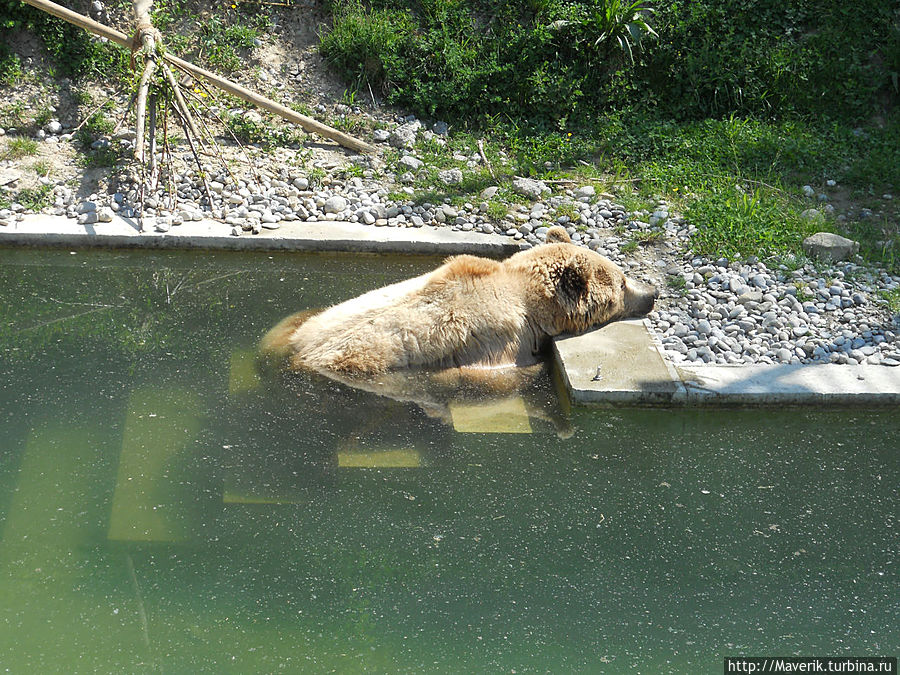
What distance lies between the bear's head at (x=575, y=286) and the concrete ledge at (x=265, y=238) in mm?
1373

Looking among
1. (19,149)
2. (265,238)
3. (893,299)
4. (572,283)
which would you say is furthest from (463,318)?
(19,149)

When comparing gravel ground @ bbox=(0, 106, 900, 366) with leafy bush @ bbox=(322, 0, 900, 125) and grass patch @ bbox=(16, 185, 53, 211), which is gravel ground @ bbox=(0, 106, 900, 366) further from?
leafy bush @ bbox=(322, 0, 900, 125)

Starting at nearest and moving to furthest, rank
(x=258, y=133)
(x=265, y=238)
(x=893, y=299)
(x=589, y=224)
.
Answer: (x=893, y=299), (x=265, y=238), (x=589, y=224), (x=258, y=133)

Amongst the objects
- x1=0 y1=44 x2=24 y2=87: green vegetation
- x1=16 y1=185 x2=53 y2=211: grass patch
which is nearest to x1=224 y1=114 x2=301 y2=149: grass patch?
x1=16 y1=185 x2=53 y2=211: grass patch

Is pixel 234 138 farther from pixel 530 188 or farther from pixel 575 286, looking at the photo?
pixel 575 286

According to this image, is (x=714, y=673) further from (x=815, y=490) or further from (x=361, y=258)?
(x=361, y=258)

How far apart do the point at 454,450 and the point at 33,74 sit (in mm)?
6660

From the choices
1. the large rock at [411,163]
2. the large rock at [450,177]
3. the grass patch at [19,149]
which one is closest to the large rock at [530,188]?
the large rock at [450,177]

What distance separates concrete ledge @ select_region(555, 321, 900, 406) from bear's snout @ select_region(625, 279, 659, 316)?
53cm

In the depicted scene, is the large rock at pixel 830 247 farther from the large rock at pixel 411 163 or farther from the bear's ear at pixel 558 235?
the large rock at pixel 411 163

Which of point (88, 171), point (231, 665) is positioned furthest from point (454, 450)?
point (88, 171)

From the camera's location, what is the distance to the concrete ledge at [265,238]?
6969mm

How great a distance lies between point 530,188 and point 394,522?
4.55 metres

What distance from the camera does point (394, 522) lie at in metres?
4.34
